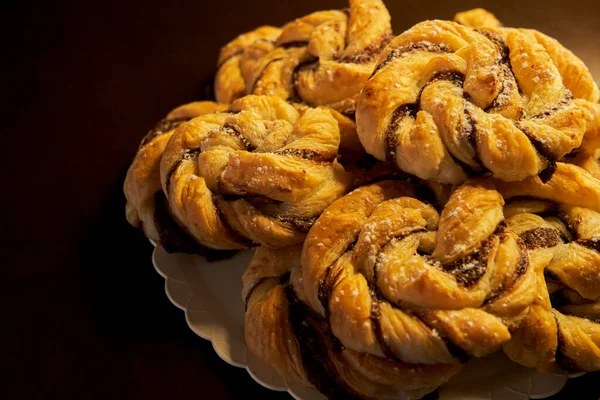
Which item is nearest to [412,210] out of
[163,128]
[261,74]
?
[261,74]

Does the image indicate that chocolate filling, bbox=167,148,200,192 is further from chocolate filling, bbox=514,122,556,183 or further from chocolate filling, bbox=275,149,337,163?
chocolate filling, bbox=514,122,556,183

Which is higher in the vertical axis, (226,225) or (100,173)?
(226,225)

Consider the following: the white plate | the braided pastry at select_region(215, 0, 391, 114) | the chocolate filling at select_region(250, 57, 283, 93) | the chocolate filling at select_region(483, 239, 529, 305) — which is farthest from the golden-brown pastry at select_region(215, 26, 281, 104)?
the chocolate filling at select_region(483, 239, 529, 305)

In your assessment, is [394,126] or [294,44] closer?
[394,126]

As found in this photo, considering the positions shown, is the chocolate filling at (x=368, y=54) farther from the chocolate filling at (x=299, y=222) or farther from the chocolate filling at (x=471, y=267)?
the chocolate filling at (x=471, y=267)

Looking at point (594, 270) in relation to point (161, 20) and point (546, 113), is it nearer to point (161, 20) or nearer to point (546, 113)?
point (546, 113)

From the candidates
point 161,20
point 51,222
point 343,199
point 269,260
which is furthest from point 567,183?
point 161,20

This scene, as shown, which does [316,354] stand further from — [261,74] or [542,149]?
[261,74]

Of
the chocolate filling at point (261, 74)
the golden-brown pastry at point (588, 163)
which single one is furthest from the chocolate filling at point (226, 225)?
the golden-brown pastry at point (588, 163)
